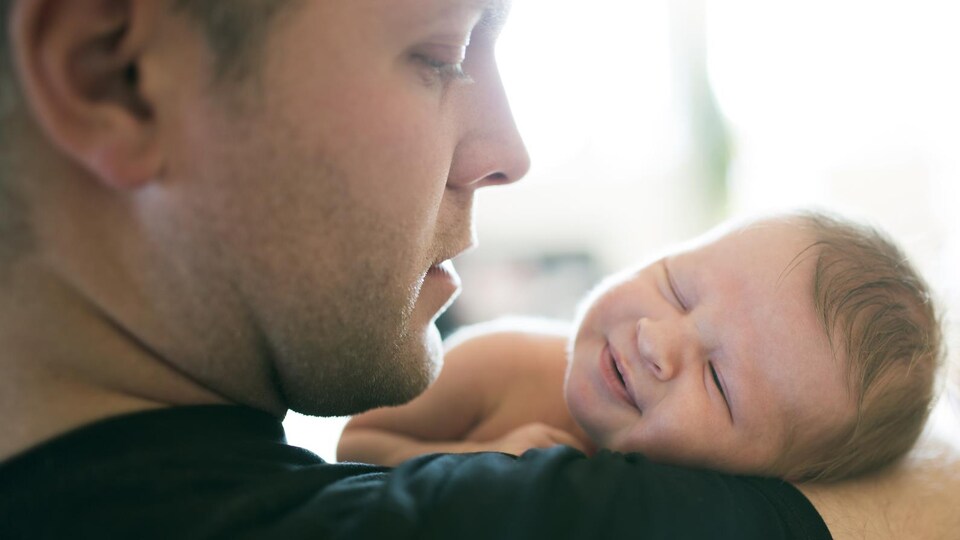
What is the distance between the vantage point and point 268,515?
83 centimetres

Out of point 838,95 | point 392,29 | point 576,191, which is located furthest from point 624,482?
point 576,191

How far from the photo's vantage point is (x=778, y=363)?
1190 millimetres

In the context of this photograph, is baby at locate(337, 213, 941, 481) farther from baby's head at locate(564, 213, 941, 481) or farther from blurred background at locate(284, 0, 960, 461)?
blurred background at locate(284, 0, 960, 461)

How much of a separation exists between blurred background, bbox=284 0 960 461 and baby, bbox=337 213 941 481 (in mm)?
1914

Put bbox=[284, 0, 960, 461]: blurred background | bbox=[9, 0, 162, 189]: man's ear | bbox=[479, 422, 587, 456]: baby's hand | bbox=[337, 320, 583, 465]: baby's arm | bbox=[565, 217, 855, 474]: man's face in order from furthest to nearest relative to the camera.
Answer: bbox=[284, 0, 960, 461]: blurred background → bbox=[337, 320, 583, 465]: baby's arm → bbox=[479, 422, 587, 456]: baby's hand → bbox=[565, 217, 855, 474]: man's face → bbox=[9, 0, 162, 189]: man's ear

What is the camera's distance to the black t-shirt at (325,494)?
79cm

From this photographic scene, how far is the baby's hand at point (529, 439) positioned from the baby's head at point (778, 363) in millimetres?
56

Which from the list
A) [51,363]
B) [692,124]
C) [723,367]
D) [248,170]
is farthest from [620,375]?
[692,124]

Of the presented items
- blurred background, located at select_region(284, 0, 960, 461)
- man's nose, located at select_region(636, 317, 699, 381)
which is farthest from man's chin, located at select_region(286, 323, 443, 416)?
blurred background, located at select_region(284, 0, 960, 461)

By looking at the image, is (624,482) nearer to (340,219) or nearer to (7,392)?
(340,219)

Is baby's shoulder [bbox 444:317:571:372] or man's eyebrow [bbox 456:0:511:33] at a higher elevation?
man's eyebrow [bbox 456:0:511:33]

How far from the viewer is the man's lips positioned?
4.19 feet

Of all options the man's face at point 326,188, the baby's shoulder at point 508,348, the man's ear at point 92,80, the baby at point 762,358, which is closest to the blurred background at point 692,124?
the baby's shoulder at point 508,348

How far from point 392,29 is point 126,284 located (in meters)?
0.39
